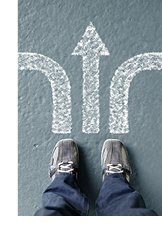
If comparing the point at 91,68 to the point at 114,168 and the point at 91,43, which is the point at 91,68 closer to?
the point at 91,43

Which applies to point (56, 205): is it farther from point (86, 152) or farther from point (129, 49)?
point (129, 49)

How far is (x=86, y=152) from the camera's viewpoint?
125 cm

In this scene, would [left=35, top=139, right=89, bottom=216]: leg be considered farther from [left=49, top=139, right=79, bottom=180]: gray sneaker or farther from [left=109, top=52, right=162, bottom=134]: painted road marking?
[left=109, top=52, right=162, bottom=134]: painted road marking

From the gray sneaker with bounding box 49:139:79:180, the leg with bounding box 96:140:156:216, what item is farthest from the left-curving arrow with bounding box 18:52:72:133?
the leg with bounding box 96:140:156:216

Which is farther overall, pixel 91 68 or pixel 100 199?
pixel 91 68

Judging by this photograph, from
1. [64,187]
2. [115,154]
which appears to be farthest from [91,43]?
[64,187]

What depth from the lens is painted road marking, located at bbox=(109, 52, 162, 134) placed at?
1.25m

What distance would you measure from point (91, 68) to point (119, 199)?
1.50 feet

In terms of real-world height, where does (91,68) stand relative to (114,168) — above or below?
above

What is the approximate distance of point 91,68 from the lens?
1246 millimetres

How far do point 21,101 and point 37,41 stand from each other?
21 cm

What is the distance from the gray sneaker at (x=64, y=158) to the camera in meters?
1.21
